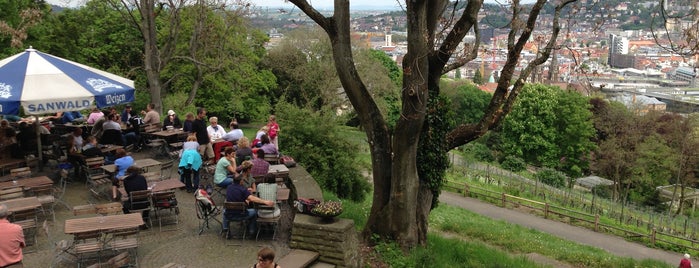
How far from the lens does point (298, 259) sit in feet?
27.5

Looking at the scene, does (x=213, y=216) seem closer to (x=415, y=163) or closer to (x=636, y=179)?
(x=415, y=163)

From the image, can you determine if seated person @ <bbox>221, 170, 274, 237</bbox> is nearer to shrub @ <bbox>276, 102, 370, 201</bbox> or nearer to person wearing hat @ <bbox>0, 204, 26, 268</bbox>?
person wearing hat @ <bbox>0, 204, 26, 268</bbox>

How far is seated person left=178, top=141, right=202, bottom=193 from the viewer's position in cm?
1212

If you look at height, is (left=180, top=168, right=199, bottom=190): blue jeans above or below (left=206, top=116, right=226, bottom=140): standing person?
below

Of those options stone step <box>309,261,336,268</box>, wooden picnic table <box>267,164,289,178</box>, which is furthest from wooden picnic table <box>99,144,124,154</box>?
stone step <box>309,261,336,268</box>

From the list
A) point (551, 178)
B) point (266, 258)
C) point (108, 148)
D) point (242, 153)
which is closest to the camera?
point (266, 258)

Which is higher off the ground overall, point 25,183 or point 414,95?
point 414,95

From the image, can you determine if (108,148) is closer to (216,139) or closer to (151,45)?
(216,139)

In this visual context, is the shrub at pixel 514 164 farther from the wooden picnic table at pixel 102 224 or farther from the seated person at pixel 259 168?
the wooden picnic table at pixel 102 224

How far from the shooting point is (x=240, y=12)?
28078 mm

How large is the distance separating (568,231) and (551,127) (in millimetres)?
29092

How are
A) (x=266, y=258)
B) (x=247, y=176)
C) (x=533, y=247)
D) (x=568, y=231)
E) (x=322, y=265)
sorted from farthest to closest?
(x=568, y=231), (x=533, y=247), (x=247, y=176), (x=322, y=265), (x=266, y=258)

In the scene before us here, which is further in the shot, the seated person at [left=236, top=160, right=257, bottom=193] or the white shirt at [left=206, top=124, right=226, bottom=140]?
the white shirt at [left=206, top=124, right=226, bottom=140]

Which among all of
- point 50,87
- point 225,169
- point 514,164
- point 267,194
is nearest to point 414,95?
point 267,194
